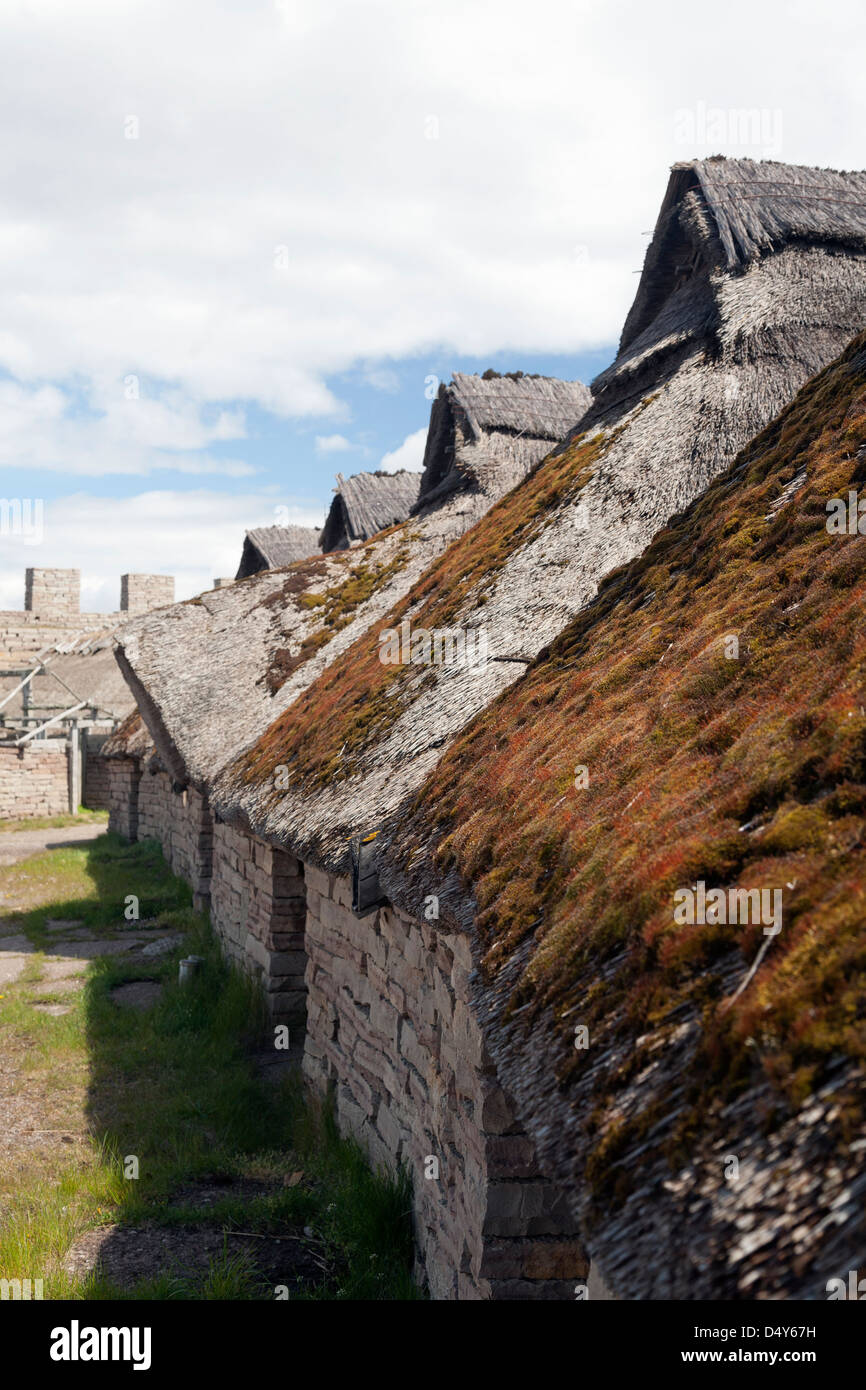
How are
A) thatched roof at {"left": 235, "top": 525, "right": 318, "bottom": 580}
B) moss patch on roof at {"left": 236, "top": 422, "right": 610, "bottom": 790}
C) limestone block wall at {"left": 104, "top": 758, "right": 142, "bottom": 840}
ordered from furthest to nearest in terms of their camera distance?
thatched roof at {"left": 235, "top": 525, "right": 318, "bottom": 580} → limestone block wall at {"left": 104, "top": 758, "right": 142, "bottom": 840} → moss patch on roof at {"left": 236, "top": 422, "right": 610, "bottom": 790}

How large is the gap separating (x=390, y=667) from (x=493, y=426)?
614 cm

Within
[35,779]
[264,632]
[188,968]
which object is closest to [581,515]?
[188,968]

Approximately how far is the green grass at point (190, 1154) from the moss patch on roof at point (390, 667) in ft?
6.33

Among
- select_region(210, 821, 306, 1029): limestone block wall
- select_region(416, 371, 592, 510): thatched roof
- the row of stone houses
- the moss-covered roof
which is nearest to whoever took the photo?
the moss-covered roof

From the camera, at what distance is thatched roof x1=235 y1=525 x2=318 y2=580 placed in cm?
2094

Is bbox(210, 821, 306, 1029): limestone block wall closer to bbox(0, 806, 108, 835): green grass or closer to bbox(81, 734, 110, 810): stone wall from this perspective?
bbox(0, 806, 108, 835): green grass

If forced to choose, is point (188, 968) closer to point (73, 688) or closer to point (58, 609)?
point (58, 609)

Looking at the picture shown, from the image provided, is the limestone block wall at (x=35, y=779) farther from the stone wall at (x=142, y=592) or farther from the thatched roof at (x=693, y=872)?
the thatched roof at (x=693, y=872)

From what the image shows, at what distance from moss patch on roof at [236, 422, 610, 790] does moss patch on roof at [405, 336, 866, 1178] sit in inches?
78.2

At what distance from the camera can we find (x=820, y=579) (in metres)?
2.84

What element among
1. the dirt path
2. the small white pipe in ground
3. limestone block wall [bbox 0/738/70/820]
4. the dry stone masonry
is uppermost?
the dry stone masonry

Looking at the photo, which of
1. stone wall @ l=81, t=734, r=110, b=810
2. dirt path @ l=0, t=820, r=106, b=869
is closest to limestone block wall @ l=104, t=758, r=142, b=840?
dirt path @ l=0, t=820, r=106, b=869

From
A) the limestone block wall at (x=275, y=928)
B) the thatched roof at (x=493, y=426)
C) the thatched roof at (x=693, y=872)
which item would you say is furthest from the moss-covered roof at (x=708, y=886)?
the thatched roof at (x=493, y=426)
